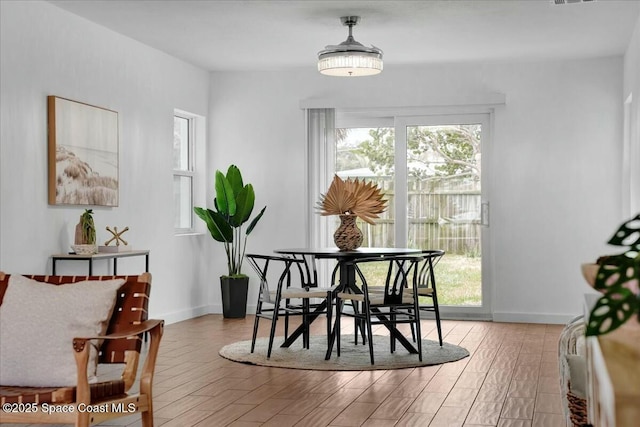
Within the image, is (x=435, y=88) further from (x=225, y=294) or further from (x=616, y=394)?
(x=616, y=394)

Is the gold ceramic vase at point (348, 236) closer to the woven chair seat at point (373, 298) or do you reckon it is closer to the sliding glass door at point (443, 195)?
the woven chair seat at point (373, 298)

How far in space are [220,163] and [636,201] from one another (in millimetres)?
4285

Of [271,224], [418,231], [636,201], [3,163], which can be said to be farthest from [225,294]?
[636,201]

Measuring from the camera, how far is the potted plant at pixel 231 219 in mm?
8289

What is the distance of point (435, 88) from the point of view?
835cm

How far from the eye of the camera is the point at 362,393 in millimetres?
4738

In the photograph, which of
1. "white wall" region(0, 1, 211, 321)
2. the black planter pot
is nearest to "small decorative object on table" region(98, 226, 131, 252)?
"white wall" region(0, 1, 211, 321)

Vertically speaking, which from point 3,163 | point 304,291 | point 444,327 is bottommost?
point 444,327

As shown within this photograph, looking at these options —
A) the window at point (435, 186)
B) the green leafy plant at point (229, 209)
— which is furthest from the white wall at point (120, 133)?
the window at point (435, 186)

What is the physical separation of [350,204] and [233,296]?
267 centimetres

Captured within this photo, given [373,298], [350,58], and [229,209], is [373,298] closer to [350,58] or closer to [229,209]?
[350,58]

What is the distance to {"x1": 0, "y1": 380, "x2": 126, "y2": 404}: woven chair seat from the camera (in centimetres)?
300

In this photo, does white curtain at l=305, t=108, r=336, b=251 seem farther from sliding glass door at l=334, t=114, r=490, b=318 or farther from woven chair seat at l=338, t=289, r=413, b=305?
woven chair seat at l=338, t=289, r=413, b=305

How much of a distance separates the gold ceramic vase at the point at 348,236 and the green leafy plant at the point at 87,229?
180cm
